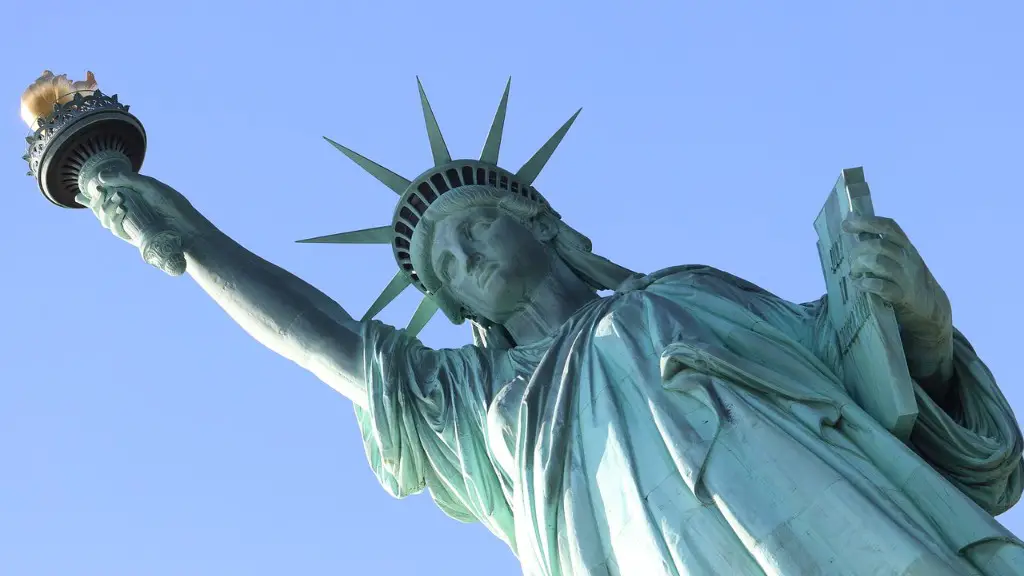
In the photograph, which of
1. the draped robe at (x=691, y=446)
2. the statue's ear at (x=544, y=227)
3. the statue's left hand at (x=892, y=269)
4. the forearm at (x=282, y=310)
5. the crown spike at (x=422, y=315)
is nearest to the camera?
the draped robe at (x=691, y=446)

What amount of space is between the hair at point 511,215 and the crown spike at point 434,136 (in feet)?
1.25

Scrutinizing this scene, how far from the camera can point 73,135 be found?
42.4ft

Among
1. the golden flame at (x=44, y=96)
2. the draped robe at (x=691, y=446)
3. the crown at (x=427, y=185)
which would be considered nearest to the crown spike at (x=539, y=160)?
the crown at (x=427, y=185)

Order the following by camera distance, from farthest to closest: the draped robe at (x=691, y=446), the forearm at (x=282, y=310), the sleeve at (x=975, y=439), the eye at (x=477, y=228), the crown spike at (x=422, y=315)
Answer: the crown spike at (x=422, y=315), the eye at (x=477, y=228), the forearm at (x=282, y=310), the sleeve at (x=975, y=439), the draped robe at (x=691, y=446)

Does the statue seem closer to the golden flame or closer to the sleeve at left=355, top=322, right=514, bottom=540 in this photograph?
the sleeve at left=355, top=322, right=514, bottom=540

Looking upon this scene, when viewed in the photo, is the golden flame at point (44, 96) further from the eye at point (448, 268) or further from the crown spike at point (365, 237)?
the eye at point (448, 268)

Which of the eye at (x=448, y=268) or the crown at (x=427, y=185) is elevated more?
the crown at (x=427, y=185)

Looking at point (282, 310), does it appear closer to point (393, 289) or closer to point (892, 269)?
point (393, 289)

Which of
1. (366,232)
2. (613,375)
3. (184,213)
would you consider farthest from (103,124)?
(613,375)

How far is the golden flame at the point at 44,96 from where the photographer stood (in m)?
13.1

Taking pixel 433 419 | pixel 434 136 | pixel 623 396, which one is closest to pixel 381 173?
pixel 434 136

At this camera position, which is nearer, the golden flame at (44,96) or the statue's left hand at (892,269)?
the statue's left hand at (892,269)

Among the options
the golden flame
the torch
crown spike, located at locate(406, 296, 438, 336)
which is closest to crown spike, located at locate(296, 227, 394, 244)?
crown spike, located at locate(406, 296, 438, 336)

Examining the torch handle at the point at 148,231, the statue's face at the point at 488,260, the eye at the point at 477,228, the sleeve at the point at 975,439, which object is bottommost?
the sleeve at the point at 975,439
